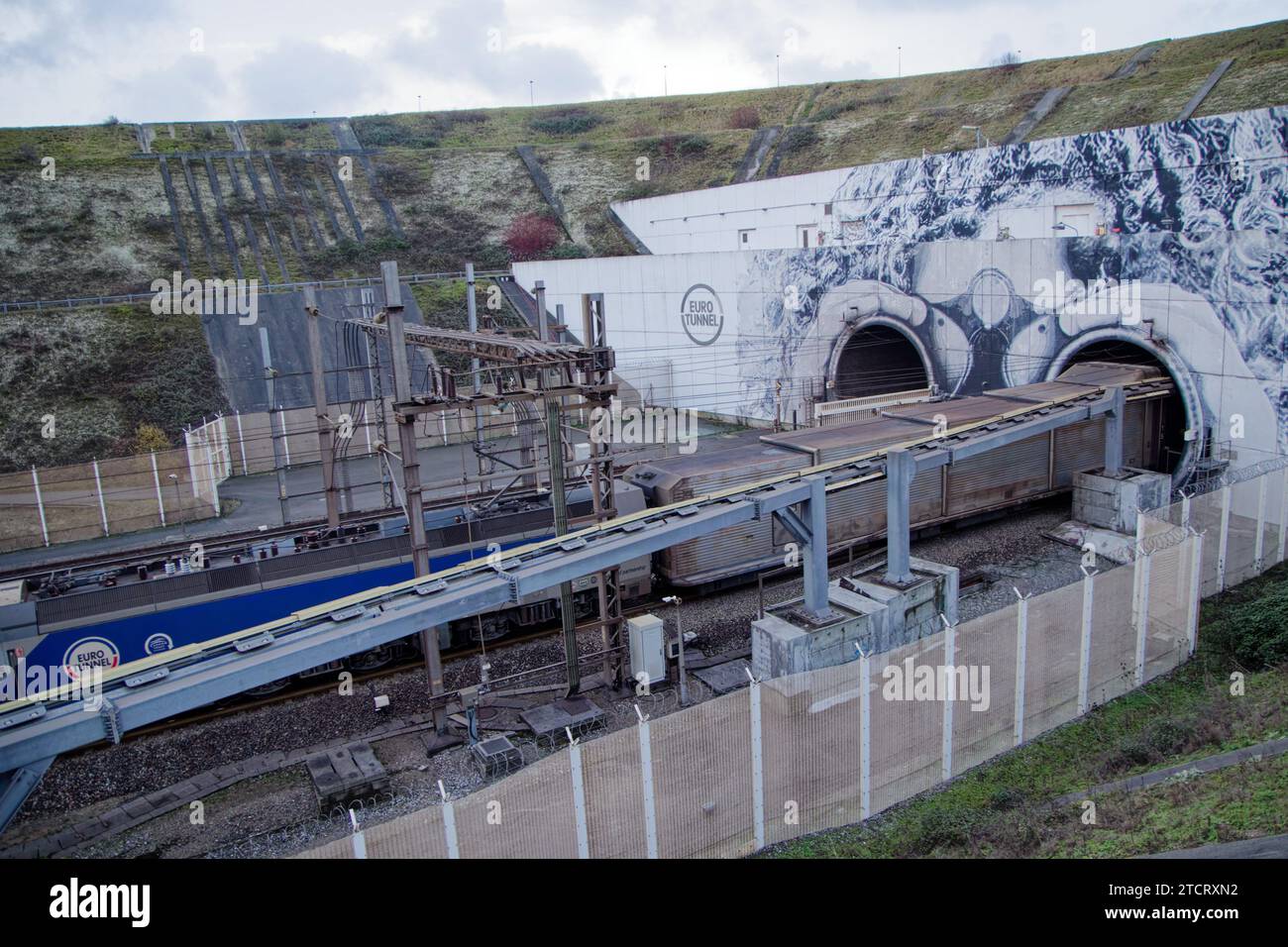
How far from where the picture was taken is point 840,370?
36250 millimetres

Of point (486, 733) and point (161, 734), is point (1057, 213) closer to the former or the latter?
point (486, 733)

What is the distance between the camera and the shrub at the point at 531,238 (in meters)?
58.6

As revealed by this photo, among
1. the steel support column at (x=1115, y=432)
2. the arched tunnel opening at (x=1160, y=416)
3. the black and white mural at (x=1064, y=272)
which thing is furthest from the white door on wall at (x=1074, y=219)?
the steel support column at (x=1115, y=432)

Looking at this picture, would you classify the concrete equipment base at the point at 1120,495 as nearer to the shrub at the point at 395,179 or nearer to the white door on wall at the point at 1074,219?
the white door on wall at the point at 1074,219

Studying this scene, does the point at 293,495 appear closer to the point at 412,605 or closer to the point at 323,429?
the point at 323,429

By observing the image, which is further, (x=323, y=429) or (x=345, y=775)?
(x=323, y=429)

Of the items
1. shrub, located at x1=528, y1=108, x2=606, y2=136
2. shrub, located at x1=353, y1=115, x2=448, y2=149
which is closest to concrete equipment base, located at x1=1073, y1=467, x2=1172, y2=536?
shrub, located at x1=353, y1=115, x2=448, y2=149

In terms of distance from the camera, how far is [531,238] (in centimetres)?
5919

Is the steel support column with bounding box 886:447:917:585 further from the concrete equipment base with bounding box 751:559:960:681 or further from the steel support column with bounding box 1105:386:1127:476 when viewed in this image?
the steel support column with bounding box 1105:386:1127:476

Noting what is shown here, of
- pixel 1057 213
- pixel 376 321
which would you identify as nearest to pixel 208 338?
pixel 376 321

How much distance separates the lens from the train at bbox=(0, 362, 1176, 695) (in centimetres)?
1664

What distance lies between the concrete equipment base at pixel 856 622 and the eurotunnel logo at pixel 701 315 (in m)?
23.9

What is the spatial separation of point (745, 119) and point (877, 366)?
49.7 m

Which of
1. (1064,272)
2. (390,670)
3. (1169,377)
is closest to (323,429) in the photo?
(390,670)
